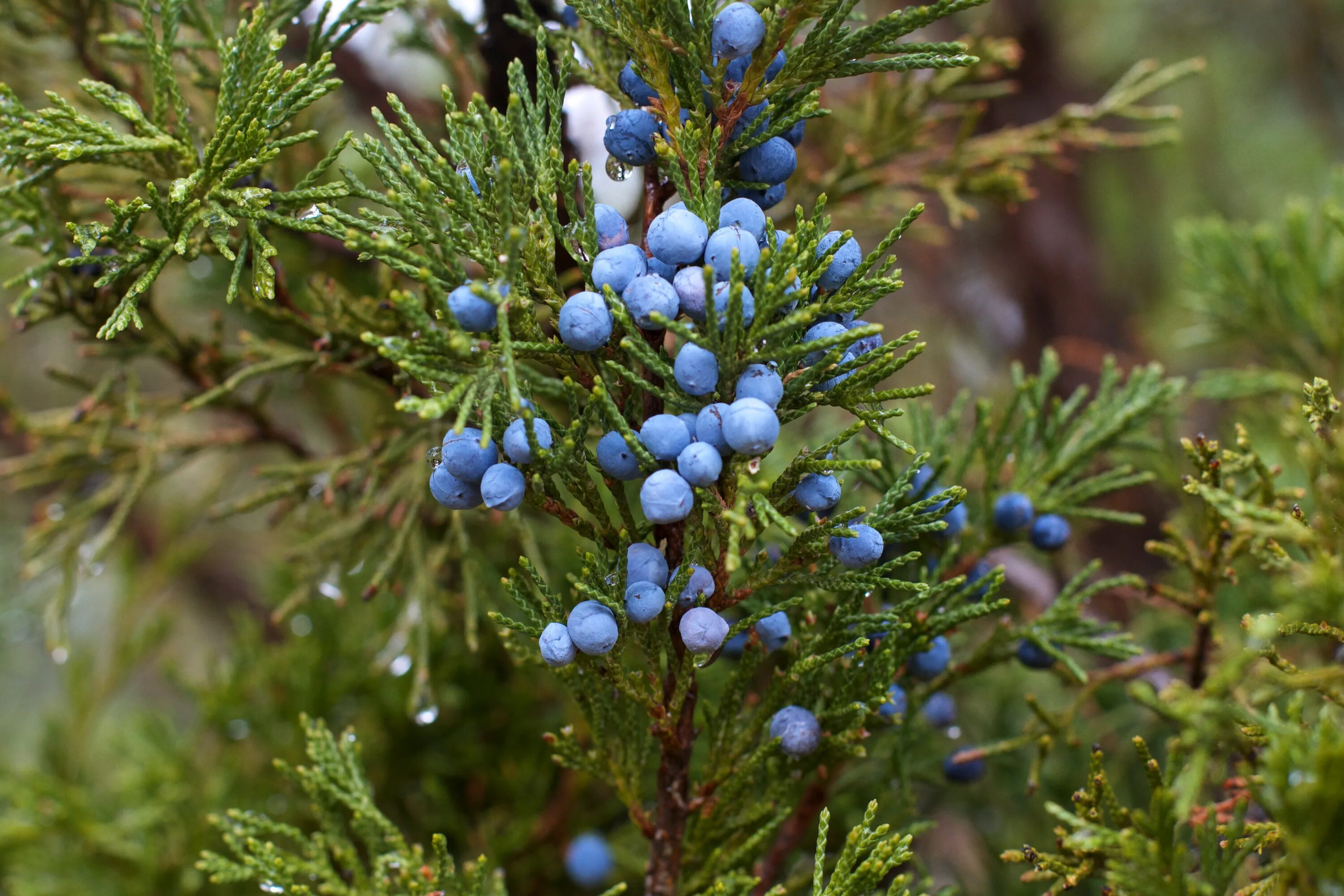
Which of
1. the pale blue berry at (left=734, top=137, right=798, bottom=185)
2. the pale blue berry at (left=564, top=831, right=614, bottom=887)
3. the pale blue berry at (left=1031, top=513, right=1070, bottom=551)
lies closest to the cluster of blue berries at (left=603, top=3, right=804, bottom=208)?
the pale blue berry at (left=734, top=137, right=798, bottom=185)

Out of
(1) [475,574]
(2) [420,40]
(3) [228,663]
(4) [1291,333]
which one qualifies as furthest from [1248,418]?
(3) [228,663]

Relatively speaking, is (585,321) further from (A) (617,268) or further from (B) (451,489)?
(B) (451,489)

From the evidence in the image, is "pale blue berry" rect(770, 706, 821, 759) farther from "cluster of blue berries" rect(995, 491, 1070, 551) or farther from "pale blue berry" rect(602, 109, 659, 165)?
"pale blue berry" rect(602, 109, 659, 165)

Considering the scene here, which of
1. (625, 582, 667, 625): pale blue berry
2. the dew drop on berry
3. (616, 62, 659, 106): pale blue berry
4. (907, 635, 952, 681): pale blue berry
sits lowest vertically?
(907, 635, 952, 681): pale blue berry

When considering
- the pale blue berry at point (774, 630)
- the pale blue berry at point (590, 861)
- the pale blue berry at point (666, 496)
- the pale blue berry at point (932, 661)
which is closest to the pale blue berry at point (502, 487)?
the pale blue berry at point (666, 496)

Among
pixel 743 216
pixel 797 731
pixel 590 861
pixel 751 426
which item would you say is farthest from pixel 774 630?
pixel 590 861

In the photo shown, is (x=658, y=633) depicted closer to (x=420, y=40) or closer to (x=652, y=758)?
(x=652, y=758)
